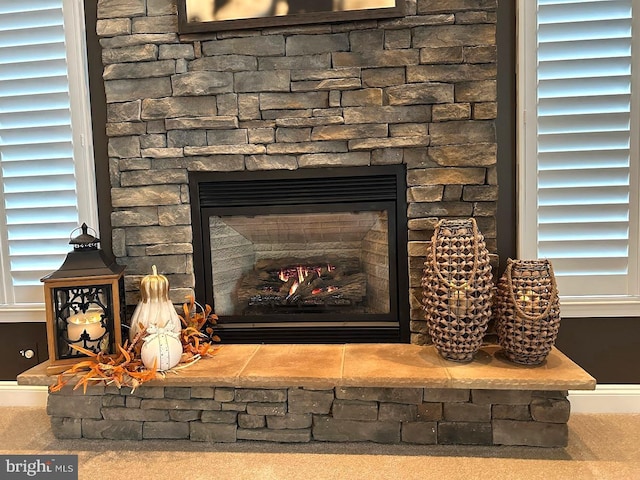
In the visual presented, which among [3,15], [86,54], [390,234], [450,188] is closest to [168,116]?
[86,54]

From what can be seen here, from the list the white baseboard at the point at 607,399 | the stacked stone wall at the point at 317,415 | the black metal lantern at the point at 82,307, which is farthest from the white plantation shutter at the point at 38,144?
the white baseboard at the point at 607,399

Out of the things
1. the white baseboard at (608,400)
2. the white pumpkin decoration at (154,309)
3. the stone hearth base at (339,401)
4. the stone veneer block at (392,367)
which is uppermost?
the white pumpkin decoration at (154,309)

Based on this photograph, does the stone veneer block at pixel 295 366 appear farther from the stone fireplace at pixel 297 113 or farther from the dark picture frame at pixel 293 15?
the dark picture frame at pixel 293 15

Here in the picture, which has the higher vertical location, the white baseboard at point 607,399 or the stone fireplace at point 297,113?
the stone fireplace at point 297,113

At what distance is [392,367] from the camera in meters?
1.85

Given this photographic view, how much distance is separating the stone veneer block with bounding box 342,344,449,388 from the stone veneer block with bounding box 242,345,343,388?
0.17 ft

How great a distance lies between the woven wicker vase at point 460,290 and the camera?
5.98 feet

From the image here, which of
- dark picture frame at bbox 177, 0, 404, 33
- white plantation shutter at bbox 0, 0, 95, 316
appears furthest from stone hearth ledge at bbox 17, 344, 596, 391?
dark picture frame at bbox 177, 0, 404, 33

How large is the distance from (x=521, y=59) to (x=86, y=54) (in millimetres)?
1939

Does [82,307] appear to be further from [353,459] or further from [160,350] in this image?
[353,459]

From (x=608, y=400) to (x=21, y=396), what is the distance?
2.76 metres

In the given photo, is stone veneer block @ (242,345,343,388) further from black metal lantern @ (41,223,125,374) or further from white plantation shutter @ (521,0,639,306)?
white plantation shutter @ (521,0,639,306)

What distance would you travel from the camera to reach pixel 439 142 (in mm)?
2031

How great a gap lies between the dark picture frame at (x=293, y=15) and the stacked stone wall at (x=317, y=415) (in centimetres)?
150
